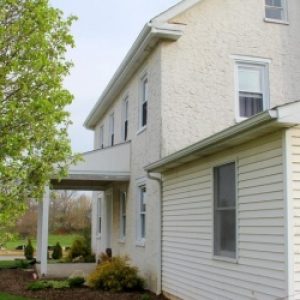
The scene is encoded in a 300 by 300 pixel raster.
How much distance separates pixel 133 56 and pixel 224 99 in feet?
10.6

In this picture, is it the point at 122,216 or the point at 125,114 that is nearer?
the point at 122,216

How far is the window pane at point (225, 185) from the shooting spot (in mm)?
9297

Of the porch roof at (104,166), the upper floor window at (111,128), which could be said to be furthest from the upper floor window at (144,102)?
the upper floor window at (111,128)

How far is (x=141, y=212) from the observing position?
1580 centimetres

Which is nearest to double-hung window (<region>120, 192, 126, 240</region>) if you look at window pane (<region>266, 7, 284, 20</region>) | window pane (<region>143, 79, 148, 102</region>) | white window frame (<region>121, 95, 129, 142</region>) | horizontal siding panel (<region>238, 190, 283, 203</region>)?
white window frame (<region>121, 95, 129, 142</region>)

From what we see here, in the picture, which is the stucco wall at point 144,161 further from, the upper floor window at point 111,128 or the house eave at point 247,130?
the house eave at point 247,130

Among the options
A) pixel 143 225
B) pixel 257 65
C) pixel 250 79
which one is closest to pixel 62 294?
pixel 143 225

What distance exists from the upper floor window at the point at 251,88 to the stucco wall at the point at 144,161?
235cm

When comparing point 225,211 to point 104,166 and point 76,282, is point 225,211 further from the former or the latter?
point 104,166

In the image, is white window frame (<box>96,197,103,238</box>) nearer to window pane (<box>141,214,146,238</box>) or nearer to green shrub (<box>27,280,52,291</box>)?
window pane (<box>141,214,146,238</box>)

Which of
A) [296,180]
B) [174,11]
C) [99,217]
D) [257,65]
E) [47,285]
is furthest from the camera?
[99,217]

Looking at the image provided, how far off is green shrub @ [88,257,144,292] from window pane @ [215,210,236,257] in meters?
4.84

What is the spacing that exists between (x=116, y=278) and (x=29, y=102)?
6.80 metres

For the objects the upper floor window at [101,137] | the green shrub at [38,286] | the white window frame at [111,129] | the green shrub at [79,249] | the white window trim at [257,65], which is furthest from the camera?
the green shrub at [79,249]
